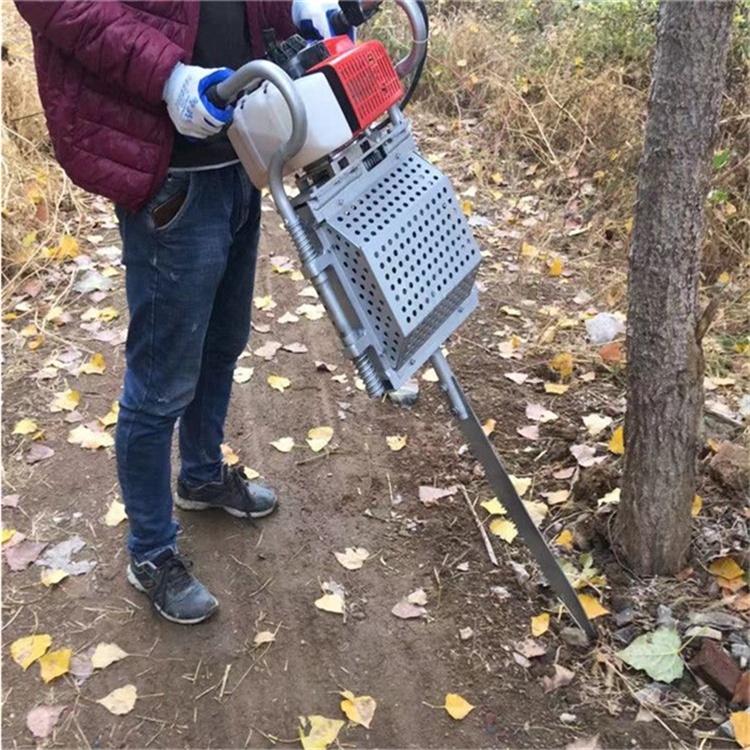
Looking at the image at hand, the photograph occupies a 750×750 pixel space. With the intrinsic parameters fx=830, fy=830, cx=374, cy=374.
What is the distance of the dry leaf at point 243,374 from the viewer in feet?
11.5

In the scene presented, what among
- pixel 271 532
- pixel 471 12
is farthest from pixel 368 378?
pixel 471 12

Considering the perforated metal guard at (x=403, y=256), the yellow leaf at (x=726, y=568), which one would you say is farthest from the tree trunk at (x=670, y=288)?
the perforated metal guard at (x=403, y=256)

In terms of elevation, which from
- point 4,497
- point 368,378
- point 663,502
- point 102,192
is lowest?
point 4,497

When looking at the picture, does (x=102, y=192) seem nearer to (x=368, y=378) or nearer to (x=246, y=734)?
(x=368, y=378)

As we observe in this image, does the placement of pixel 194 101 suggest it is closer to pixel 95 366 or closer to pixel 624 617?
pixel 624 617

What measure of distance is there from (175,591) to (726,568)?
64.1 inches

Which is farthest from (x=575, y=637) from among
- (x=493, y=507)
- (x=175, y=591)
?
(x=175, y=591)

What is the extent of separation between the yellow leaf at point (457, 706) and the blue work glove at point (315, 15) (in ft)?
5.67

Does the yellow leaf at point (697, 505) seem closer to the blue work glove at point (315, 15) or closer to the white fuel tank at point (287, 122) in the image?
the white fuel tank at point (287, 122)

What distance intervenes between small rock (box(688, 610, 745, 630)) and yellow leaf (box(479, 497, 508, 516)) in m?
0.68

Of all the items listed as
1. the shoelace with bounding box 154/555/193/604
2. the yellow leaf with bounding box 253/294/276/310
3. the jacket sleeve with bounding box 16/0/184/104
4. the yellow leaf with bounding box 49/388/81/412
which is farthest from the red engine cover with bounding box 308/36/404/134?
the yellow leaf with bounding box 253/294/276/310

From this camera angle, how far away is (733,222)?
404 centimetres

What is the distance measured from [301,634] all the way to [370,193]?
4.33 ft

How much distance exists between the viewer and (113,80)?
1771 mm
